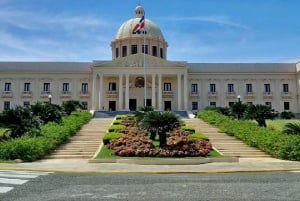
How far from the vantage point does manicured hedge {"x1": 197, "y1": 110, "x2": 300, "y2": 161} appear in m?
19.1

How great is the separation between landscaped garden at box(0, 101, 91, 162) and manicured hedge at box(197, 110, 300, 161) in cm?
1225

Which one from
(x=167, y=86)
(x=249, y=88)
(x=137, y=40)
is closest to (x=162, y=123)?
(x=167, y=86)

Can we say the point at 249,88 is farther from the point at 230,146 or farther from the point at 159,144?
the point at 159,144

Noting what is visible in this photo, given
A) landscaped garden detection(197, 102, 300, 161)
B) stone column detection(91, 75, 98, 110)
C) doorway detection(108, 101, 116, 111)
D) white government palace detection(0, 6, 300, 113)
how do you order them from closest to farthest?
landscaped garden detection(197, 102, 300, 161)
stone column detection(91, 75, 98, 110)
white government palace detection(0, 6, 300, 113)
doorway detection(108, 101, 116, 111)

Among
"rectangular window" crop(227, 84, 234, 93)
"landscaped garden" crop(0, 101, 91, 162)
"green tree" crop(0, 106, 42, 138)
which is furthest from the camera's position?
"rectangular window" crop(227, 84, 234, 93)

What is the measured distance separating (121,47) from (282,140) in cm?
4914

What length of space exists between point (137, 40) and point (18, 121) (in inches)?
1772

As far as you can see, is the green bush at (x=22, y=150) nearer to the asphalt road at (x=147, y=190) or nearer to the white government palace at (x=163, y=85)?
the asphalt road at (x=147, y=190)

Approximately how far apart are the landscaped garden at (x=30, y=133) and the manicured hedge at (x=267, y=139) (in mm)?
12252

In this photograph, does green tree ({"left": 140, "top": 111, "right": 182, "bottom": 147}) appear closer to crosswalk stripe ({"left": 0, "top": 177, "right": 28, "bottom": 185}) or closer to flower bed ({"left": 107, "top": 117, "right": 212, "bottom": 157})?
flower bed ({"left": 107, "top": 117, "right": 212, "bottom": 157})

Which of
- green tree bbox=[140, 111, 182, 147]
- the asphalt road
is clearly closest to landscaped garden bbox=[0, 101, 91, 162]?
green tree bbox=[140, 111, 182, 147]

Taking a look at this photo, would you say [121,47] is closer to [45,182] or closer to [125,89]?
[125,89]

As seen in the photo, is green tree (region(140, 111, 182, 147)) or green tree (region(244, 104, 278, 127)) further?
green tree (region(244, 104, 278, 127))

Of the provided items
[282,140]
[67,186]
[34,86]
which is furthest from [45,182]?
[34,86]
